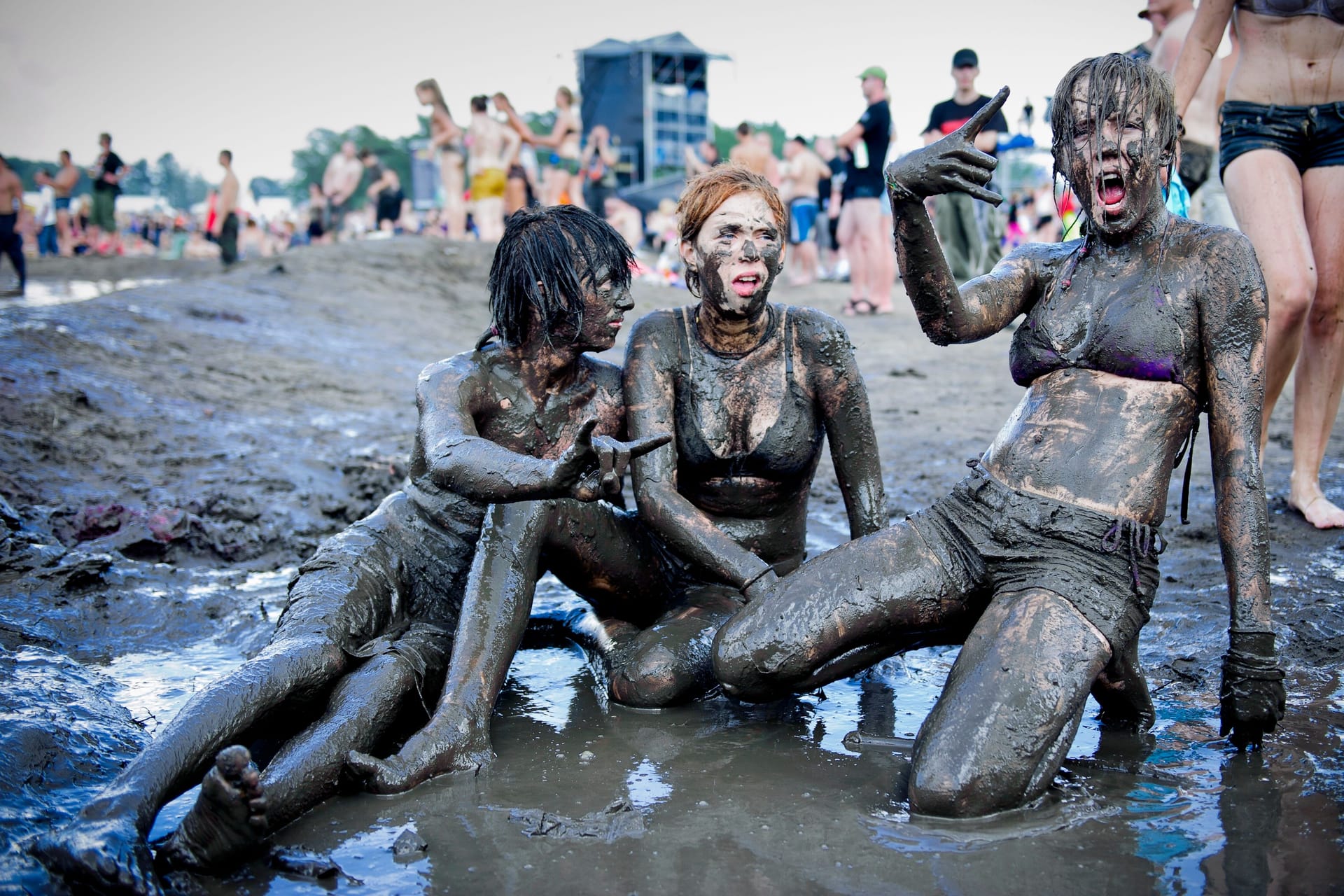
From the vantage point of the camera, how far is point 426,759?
8.63ft

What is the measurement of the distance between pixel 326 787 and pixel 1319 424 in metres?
4.01

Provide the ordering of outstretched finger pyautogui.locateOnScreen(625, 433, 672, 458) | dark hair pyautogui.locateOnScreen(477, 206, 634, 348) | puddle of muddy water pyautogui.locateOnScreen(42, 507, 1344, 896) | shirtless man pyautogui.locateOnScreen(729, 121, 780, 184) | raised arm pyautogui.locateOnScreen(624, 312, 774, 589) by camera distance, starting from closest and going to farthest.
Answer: puddle of muddy water pyautogui.locateOnScreen(42, 507, 1344, 896), outstretched finger pyautogui.locateOnScreen(625, 433, 672, 458), raised arm pyautogui.locateOnScreen(624, 312, 774, 589), dark hair pyautogui.locateOnScreen(477, 206, 634, 348), shirtless man pyautogui.locateOnScreen(729, 121, 780, 184)

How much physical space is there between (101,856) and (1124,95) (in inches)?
118

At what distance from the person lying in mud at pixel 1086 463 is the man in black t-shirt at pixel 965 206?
15.9 feet

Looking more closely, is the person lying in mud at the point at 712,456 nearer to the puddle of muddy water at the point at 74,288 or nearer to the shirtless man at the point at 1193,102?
the shirtless man at the point at 1193,102

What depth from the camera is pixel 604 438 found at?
8.95ft

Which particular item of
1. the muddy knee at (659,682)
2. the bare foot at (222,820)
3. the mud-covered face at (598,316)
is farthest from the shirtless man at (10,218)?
the bare foot at (222,820)

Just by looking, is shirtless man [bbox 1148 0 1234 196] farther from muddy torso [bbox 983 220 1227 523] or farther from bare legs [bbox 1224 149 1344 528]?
muddy torso [bbox 983 220 1227 523]

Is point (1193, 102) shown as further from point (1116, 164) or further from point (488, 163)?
point (488, 163)

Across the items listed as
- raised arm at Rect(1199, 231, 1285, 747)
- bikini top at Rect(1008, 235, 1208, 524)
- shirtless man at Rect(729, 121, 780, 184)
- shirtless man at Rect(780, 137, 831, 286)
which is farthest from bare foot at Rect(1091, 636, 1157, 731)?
shirtless man at Rect(780, 137, 831, 286)

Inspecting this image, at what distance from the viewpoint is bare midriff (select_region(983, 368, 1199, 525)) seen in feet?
9.02

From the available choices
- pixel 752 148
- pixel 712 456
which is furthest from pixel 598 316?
pixel 752 148

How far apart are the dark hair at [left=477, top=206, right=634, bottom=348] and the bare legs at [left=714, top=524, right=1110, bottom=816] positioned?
1.14m

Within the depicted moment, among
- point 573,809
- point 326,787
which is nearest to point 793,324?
point 573,809
